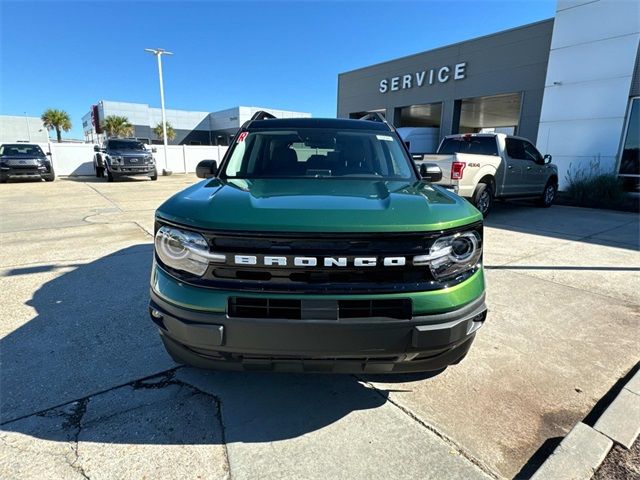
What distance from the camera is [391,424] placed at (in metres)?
2.21

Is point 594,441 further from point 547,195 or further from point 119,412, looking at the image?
point 547,195

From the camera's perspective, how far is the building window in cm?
1212

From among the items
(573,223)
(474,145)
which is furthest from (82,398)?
(573,223)

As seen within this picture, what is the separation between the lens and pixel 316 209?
1893 millimetres

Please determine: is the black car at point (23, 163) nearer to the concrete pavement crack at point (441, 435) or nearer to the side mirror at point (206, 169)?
the side mirror at point (206, 169)

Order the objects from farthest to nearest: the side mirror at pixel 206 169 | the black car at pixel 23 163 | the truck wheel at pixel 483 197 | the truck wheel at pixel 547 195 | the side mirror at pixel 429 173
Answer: the black car at pixel 23 163 < the truck wheel at pixel 547 195 < the truck wheel at pixel 483 197 < the side mirror at pixel 206 169 < the side mirror at pixel 429 173

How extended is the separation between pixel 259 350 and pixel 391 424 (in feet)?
3.32

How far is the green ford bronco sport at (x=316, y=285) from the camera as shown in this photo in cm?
175

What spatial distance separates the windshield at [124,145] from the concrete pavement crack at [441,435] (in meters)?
18.6

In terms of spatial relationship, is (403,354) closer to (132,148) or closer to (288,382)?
(288,382)

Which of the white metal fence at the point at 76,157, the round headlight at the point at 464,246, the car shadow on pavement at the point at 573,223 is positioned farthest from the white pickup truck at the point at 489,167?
the white metal fence at the point at 76,157

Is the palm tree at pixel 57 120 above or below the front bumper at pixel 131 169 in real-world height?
above

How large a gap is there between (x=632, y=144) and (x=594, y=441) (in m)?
14.1

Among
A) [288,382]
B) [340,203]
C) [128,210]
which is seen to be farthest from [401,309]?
[128,210]
